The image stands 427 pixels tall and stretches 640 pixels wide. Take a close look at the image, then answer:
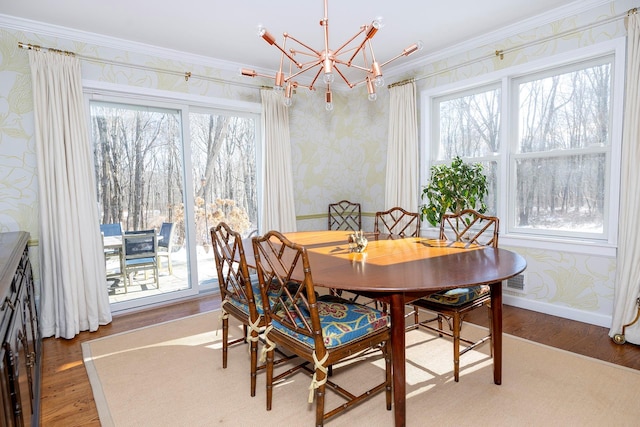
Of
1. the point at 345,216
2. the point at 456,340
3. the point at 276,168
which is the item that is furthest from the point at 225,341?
the point at 345,216

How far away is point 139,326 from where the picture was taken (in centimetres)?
327

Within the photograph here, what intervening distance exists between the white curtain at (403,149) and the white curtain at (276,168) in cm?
121

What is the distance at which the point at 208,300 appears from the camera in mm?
3941

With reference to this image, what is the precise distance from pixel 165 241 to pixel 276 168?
4.78 feet

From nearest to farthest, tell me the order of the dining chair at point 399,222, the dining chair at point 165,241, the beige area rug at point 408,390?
the beige area rug at point 408,390 < the dining chair at point 399,222 < the dining chair at point 165,241

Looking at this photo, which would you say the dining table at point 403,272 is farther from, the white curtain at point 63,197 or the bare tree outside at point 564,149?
the white curtain at point 63,197

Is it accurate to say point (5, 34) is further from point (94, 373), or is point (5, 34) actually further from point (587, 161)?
point (587, 161)

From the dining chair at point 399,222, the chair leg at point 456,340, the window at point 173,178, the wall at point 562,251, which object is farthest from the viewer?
the window at point 173,178

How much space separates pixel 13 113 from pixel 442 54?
3923 millimetres

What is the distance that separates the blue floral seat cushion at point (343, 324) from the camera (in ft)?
5.73

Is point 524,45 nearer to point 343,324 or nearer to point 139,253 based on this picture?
point 343,324

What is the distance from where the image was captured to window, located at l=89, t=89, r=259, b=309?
140 inches

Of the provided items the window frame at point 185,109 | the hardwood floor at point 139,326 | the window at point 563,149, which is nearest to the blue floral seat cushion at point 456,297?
the hardwood floor at point 139,326

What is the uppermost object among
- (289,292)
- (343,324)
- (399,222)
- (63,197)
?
(63,197)
